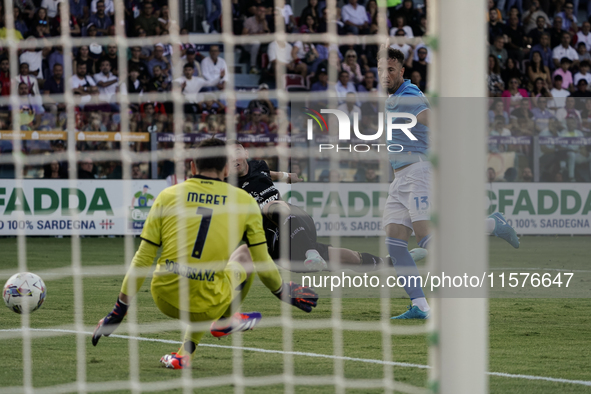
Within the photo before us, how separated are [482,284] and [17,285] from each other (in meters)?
3.69

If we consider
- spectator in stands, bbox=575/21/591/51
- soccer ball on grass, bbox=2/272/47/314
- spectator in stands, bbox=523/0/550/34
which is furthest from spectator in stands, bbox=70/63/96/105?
spectator in stands, bbox=575/21/591/51

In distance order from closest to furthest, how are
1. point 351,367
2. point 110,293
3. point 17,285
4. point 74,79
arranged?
point 351,367, point 17,285, point 110,293, point 74,79

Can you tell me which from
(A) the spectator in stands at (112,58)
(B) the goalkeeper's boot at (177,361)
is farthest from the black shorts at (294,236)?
(A) the spectator in stands at (112,58)

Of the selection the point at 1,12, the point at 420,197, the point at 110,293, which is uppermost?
the point at 1,12

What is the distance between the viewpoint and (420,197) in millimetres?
5883

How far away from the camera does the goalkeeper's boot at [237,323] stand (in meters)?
4.55

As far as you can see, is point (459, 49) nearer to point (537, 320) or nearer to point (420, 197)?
point (420, 197)

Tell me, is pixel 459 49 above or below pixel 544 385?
above

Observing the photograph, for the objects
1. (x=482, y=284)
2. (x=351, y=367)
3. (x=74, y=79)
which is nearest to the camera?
(x=482, y=284)

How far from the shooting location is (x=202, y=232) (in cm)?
435

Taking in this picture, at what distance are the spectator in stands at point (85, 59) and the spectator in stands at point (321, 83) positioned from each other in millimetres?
3455

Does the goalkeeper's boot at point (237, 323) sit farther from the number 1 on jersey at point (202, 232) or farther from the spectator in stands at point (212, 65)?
the spectator in stands at point (212, 65)

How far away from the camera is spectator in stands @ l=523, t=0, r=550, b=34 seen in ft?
57.1

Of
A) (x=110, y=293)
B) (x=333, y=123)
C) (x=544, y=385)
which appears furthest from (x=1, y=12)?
(x=544, y=385)
